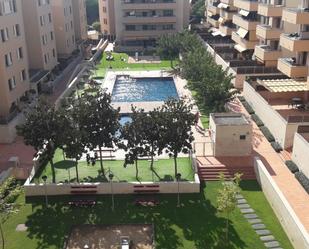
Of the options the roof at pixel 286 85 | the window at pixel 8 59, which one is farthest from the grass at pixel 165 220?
the window at pixel 8 59

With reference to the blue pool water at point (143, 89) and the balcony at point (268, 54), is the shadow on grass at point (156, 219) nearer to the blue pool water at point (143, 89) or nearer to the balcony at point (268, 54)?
the blue pool water at point (143, 89)

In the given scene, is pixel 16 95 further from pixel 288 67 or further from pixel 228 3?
pixel 228 3

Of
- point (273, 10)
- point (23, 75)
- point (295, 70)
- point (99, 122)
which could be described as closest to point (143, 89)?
point (23, 75)

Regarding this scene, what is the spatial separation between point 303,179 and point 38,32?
4037 cm

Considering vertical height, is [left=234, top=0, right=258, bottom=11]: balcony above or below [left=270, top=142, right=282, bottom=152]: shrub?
above

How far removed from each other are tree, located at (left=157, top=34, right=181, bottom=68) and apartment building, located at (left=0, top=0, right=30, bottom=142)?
28.6m

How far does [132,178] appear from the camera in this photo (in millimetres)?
31812

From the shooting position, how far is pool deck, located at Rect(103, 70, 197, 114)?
4922 cm

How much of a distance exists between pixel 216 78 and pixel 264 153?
38.2 feet

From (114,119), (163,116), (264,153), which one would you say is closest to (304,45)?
(264,153)

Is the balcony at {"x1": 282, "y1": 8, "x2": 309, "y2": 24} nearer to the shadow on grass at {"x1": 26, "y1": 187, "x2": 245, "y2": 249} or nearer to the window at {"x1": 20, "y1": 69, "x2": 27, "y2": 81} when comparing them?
the shadow on grass at {"x1": 26, "y1": 187, "x2": 245, "y2": 249}

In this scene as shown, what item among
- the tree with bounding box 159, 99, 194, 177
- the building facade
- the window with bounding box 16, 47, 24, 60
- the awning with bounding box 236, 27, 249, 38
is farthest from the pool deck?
the tree with bounding box 159, 99, 194, 177

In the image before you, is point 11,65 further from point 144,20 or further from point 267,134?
point 144,20

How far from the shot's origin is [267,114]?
1585 inches
